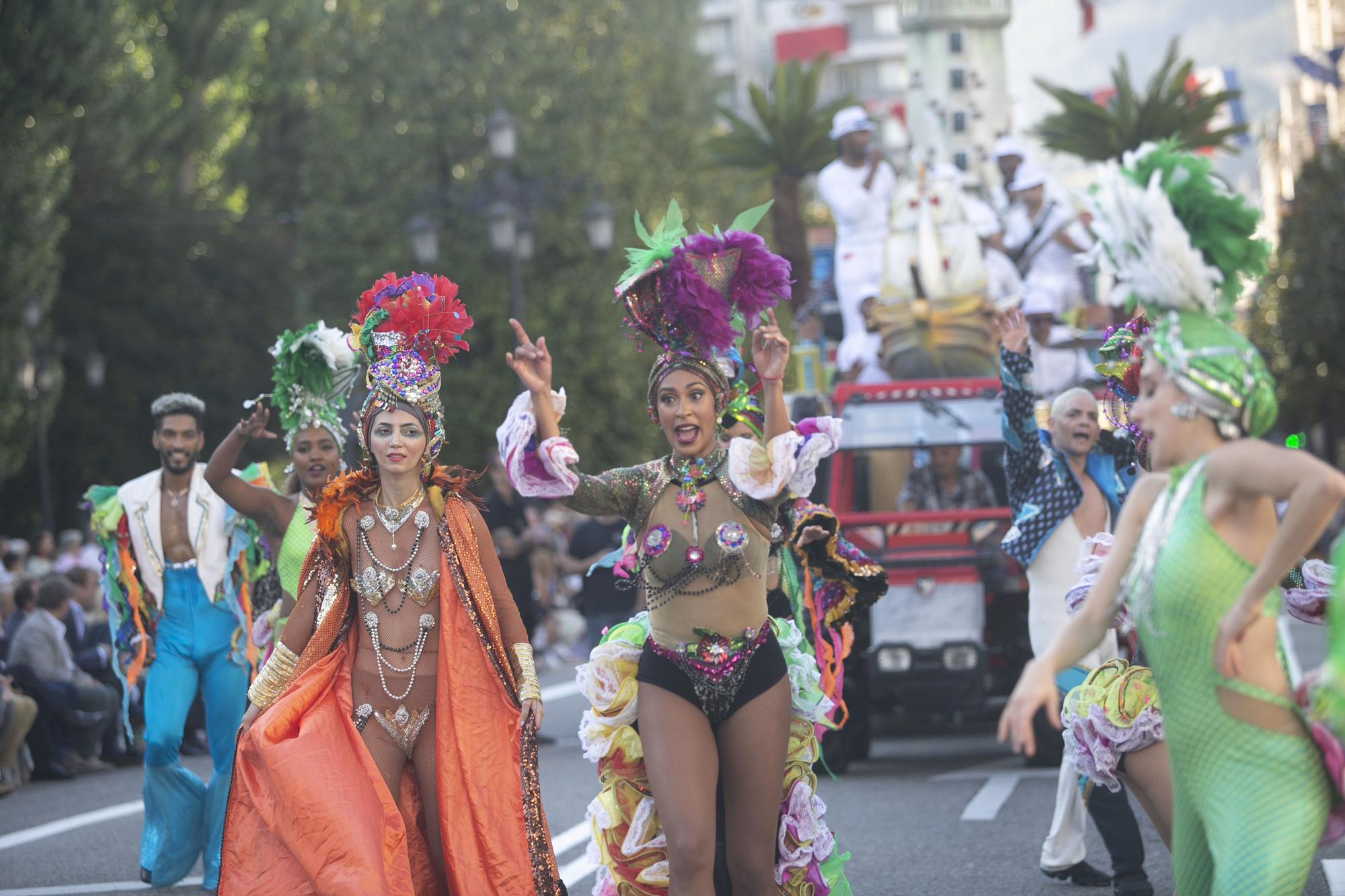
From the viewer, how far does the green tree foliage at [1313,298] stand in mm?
44719

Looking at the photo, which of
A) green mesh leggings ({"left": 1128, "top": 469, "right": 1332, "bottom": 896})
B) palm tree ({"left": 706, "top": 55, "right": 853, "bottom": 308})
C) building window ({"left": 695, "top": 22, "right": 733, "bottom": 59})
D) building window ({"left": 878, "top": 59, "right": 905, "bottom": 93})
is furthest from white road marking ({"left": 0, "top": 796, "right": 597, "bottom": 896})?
building window ({"left": 878, "top": 59, "right": 905, "bottom": 93})

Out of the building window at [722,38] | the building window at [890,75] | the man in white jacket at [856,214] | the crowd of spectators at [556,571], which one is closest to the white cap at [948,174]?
the man in white jacket at [856,214]

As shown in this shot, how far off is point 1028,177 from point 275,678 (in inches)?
476

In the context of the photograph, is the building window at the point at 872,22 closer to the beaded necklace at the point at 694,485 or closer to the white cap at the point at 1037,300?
the white cap at the point at 1037,300

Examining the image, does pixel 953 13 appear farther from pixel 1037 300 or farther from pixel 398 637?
pixel 398 637

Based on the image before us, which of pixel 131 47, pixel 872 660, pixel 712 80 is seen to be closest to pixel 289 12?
pixel 131 47

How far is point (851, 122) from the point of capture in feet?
53.7

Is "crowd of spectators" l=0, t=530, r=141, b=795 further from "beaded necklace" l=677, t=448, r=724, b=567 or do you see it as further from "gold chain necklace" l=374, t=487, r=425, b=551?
"beaded necklace" l=677, t=448, r=724, b=567

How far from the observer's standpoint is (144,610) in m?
9.05

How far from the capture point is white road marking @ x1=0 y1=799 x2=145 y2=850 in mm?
10141

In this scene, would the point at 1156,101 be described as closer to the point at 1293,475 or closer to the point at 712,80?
the point at 1293,475

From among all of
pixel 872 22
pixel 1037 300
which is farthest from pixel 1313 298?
pixel 872 22

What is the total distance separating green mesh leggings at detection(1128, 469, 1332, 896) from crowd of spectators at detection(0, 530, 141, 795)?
30.5 ft

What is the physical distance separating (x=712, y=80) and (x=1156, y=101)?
36266 millimetres
